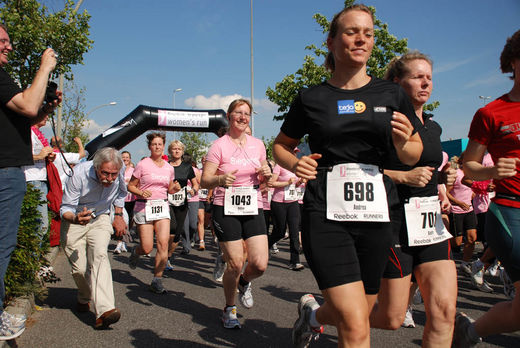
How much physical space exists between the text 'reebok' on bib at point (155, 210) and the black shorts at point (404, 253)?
4058mm

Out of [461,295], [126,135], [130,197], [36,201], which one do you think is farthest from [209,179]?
[126,135]

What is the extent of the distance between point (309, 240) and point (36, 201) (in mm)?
3903

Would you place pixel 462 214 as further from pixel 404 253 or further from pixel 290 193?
pixel 404 253

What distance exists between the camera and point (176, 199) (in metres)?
7.38

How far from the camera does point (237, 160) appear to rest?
4855mm

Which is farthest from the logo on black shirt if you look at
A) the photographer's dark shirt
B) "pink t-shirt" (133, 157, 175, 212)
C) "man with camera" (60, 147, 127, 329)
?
"pink t-shirt" (133, 157, 175, 212)

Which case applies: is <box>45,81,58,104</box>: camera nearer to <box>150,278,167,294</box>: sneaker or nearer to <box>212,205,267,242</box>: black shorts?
<box>212,205,267,242</box>: black shorts

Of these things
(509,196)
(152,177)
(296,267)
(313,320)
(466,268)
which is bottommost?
(296,267)

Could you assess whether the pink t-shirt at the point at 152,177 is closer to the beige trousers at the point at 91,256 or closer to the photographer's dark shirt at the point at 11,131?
the beige trousers at the point at 91,256

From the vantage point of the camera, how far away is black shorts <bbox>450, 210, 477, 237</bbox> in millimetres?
7926

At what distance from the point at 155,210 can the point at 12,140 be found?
3.50 m

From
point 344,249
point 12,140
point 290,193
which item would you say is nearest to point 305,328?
point 344,249

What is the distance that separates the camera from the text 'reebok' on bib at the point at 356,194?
2275 millimetres

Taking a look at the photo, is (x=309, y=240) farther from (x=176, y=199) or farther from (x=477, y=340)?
(x=176, y=199)
